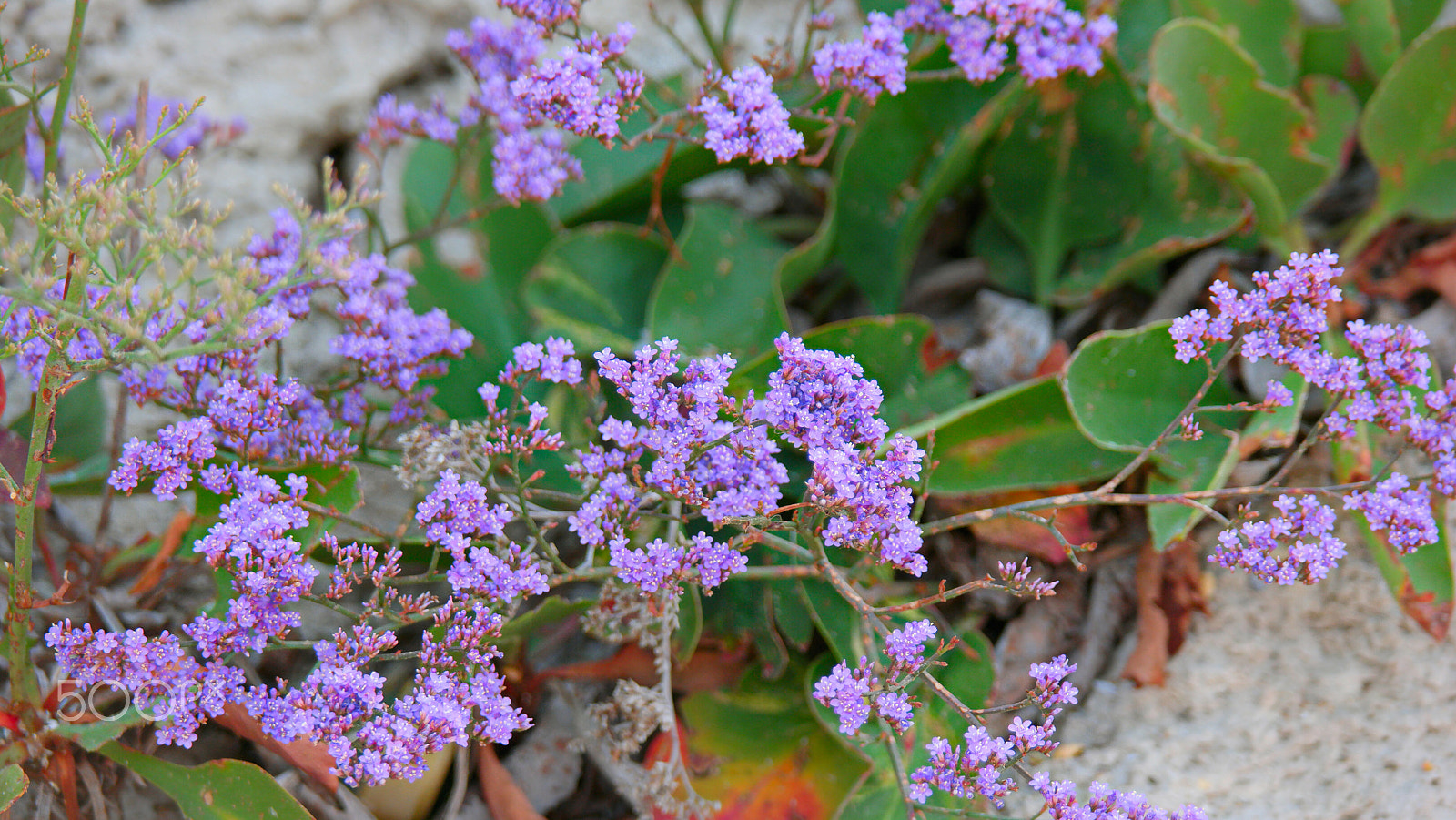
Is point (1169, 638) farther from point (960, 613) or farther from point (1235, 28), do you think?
point (1235, 28)

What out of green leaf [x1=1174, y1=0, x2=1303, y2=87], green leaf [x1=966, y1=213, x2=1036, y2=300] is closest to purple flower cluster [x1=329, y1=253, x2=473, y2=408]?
green leaf [x1=966, y1=213, x2=1036, y2=300]

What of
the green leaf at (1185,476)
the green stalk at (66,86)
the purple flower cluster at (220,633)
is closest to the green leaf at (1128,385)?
the green leaf at (1185,476)

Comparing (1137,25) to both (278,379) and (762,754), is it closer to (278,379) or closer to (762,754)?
(762,754)

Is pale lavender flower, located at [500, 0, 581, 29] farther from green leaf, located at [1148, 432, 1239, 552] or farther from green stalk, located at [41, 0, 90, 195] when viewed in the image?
green leaf, located at [1148, 432, 1239, 552]

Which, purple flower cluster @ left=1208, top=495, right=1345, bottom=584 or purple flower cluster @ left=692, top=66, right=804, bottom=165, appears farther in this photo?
purple flower cluster @ left=692, top=66, right=804, bottom=165

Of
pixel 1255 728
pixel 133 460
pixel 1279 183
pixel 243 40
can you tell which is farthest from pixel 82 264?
pixel 1279 183

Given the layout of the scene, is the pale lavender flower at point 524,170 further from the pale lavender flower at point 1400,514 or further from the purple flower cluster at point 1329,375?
the pale lavender flower at point 1400,514
